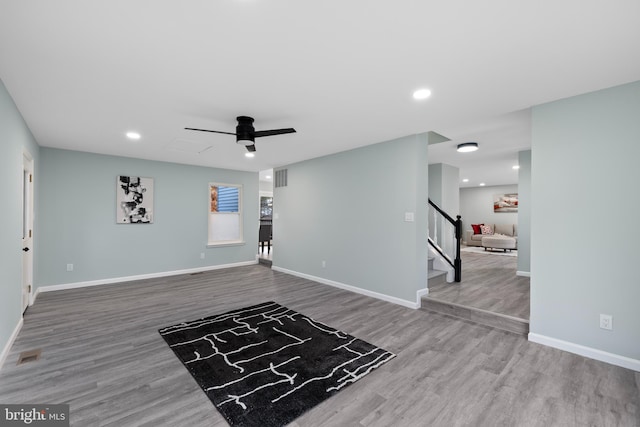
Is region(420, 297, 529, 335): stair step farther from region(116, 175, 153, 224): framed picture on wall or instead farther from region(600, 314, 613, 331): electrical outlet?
region(116, 175, 153, 224): framed picture on wall

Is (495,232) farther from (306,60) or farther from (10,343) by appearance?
(10,343)

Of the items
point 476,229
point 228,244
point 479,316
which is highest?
point 476,229

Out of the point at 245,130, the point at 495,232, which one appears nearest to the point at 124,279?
the point at 245,130

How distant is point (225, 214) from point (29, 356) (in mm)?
4694

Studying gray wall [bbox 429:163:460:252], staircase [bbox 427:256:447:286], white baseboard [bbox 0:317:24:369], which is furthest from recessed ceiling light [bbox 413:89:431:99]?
white baseboard [bbox 0:317:24:369]

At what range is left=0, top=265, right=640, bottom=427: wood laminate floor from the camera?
1867 mm

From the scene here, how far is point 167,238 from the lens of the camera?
6.07 m

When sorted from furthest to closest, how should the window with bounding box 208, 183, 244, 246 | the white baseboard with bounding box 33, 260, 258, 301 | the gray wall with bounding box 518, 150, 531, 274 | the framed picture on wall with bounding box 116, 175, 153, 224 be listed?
the window with bounding box 208, 183, 244, 246, the framed picture on wall with bounding box 116, 175, 153, 224, the gray wall with bounding box 518, 150, 531, 274, the white baseboard with bounding box 33, 260, 258, 301

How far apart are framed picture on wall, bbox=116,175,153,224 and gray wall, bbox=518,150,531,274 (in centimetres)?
741

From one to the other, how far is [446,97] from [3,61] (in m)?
3.73

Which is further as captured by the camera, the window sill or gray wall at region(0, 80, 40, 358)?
the window sill

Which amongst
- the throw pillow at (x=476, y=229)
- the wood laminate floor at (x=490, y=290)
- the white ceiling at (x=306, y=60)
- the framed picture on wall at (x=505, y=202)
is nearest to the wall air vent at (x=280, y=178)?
the white ceiling at (x=306, y=60)

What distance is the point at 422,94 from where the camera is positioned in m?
2.73

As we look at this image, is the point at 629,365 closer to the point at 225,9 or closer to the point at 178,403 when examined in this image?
the point at 178,403
